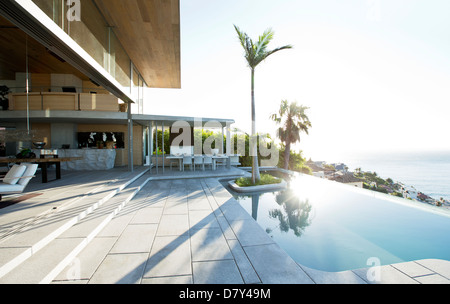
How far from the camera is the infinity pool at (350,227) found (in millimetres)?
3004

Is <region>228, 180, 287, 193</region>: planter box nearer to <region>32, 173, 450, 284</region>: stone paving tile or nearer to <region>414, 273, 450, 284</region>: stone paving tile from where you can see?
<region>32, 173, 450, 284</region>: stone paving tile

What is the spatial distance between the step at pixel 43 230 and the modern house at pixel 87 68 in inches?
110

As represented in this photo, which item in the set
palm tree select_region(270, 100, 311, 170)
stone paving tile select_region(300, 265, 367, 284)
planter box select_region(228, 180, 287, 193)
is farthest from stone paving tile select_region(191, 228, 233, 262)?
palm tree select_region(270, 100, 311, 170)

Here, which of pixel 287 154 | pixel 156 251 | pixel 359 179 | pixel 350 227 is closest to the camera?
pixel 156 251

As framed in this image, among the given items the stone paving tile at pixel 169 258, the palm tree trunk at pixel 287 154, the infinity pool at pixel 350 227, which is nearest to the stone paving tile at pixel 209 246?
the stone paving tile at pixel 169 258

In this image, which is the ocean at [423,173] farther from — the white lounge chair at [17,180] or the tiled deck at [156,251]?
the white lounge chair at [17,180]

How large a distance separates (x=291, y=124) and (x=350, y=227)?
10.3 m

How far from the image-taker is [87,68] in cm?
461

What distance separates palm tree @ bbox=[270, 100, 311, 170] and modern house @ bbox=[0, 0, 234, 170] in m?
5.10

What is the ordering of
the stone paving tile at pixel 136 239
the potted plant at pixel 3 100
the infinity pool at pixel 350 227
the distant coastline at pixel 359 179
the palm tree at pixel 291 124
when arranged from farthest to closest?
the palm tree at pixel 291 124 → the distant coastline at pixel 359 179 → the potted plant at pixel 3 100 → the infinity pool at pixel 350 227 → the stone paving tile at pixel 136 239

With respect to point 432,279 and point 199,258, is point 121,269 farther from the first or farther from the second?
point 432,279

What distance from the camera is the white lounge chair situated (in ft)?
12.6

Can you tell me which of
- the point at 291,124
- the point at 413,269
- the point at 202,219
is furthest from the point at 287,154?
the point at 413,269
